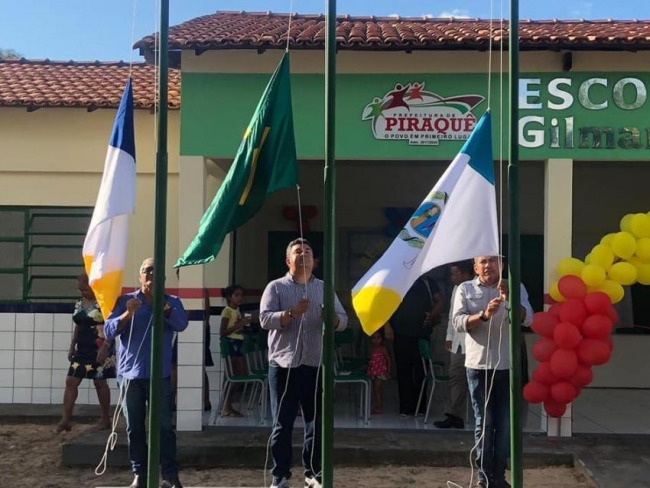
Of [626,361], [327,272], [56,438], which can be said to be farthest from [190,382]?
[626,361]

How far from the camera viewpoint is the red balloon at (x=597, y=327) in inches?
238

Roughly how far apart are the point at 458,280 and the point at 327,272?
3.34 metres

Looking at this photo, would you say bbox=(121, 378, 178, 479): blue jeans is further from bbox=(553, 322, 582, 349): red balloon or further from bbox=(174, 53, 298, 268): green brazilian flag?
bbox=(553, 322, 582, 349): red balloon

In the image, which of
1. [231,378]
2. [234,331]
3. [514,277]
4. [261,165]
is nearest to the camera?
[514,277]

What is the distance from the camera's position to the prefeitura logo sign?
717cm

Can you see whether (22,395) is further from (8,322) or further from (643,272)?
(643,272)

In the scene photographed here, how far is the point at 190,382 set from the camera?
7.11m

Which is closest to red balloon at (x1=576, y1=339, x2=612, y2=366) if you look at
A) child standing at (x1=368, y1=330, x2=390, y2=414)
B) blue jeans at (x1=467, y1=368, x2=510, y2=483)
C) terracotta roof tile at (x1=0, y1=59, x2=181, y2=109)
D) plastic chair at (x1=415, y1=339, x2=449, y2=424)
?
blue jeans at (x1=467, y1=368, x2=510, y2=483)

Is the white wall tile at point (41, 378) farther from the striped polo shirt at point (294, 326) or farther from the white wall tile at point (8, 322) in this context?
the striped polo shirt at point (294, 326)

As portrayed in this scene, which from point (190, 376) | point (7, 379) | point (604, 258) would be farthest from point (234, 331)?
point (604, 258)

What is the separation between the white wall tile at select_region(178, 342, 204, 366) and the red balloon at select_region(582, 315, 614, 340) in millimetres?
3604

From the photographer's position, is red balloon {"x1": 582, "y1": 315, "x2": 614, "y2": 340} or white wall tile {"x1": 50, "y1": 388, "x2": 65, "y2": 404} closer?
red balloon {"x1": 582, "y1": 315, "x2": 614, "y2": 340}

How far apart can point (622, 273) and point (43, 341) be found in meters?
6.46

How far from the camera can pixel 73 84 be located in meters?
9.29
